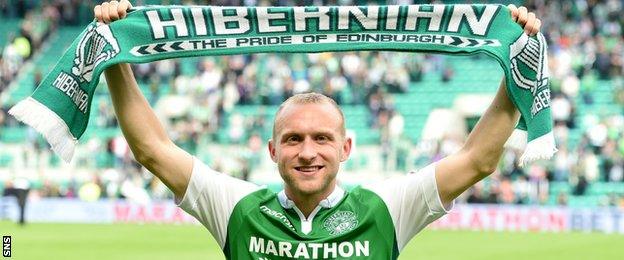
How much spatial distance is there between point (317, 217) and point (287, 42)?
853 mm

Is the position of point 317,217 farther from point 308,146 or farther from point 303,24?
point 303,24

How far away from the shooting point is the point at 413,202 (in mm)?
5246

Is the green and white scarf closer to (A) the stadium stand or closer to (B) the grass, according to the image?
(B) the grass

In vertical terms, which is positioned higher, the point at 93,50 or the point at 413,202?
the point at 93,50

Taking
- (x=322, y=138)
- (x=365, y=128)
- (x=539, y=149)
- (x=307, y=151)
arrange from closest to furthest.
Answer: (x=307, y=151) < (x=322, y=138) < (x=539, y=149) < (x=365, y=128)

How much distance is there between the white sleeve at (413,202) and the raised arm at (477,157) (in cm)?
3

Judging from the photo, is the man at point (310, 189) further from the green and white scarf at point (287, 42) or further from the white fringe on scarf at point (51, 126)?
the white fringe on scarf at point (51, 126)

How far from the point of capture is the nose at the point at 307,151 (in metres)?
5.01

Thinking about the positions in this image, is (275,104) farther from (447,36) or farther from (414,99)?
(447,36)

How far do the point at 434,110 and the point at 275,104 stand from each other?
381 cm

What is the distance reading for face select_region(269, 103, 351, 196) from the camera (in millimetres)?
5051

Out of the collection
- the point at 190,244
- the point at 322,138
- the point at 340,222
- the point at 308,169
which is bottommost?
the point at 190,244

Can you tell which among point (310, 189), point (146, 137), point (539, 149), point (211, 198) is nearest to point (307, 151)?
point (310, 189)

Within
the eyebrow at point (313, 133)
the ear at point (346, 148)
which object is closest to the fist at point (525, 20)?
the ear at point (346, 148)
